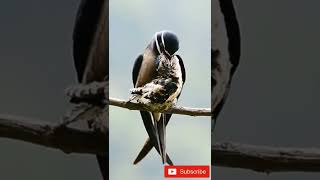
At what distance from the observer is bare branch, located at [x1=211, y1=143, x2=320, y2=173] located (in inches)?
137

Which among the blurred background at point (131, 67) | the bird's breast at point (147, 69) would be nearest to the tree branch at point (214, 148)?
the blurred background at point (131, 67)

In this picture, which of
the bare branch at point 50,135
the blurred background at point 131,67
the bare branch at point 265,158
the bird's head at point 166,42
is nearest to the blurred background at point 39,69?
the bare branch at point 50,135

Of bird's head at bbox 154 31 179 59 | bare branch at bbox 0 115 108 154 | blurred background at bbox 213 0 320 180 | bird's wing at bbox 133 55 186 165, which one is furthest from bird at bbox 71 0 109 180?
blurred background at bbox 213 0 320 180

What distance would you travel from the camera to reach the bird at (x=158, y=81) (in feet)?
11.5

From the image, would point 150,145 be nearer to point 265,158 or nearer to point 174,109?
point 174,109

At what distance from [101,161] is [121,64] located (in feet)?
2.05

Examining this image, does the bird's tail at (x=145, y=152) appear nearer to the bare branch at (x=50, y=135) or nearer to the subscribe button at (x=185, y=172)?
the subscribe button at (x=185, y=172)

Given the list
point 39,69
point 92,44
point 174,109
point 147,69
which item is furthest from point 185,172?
point 39,69

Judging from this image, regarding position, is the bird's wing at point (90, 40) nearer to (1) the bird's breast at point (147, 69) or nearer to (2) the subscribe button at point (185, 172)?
(1) the bird's breast at point (147, 69)

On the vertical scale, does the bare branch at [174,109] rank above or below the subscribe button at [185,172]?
above

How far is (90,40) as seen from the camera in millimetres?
3443

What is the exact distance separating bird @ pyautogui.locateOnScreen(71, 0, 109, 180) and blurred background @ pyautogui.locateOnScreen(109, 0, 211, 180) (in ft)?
0.16

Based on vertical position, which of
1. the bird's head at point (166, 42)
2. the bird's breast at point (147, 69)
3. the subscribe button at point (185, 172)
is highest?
the bird's head at point (166, 42)

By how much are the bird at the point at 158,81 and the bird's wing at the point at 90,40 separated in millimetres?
240
